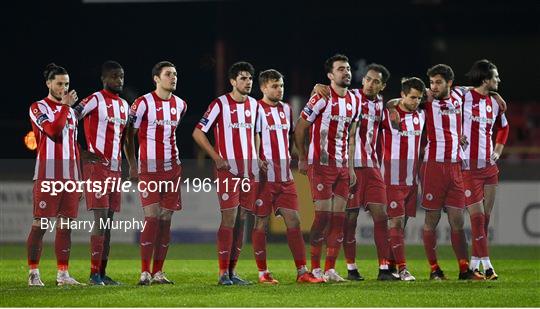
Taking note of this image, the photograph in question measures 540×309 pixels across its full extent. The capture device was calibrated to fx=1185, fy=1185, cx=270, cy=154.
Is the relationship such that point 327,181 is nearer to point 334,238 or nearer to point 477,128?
point 334,238

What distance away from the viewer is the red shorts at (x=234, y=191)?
9.79 m

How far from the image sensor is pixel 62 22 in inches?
880

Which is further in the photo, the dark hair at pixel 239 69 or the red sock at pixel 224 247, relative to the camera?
the dark hair at pixel 239 69

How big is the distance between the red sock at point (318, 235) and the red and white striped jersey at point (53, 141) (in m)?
2.07

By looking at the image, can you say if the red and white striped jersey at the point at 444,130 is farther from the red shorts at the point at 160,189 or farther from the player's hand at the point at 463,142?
the red shorts at the point at 160,189

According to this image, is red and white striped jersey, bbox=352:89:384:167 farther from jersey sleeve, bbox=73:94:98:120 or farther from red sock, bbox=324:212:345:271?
jersey sleeve, bbox=73:94:98:120

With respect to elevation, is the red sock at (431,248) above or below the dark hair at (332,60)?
below

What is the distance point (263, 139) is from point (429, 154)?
4.99ft

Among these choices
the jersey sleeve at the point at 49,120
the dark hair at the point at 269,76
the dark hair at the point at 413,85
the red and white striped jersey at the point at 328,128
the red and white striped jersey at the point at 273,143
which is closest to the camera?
the jersey sleeve at the point at 49,120

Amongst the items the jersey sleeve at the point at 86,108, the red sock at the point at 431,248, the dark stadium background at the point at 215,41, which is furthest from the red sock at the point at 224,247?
the dark stadium background at the point at 215,41

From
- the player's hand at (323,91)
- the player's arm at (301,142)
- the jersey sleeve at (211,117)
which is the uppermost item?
the player's hand at (323,91)

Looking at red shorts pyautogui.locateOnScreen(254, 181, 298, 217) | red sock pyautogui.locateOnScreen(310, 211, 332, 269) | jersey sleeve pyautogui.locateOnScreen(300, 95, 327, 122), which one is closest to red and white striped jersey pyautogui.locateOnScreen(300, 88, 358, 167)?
jersey sleeve pyautogui.locateOnScreen(300, 95, 327, 122)

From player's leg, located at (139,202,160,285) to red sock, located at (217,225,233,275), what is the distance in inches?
21.7

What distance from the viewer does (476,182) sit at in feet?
34.9
